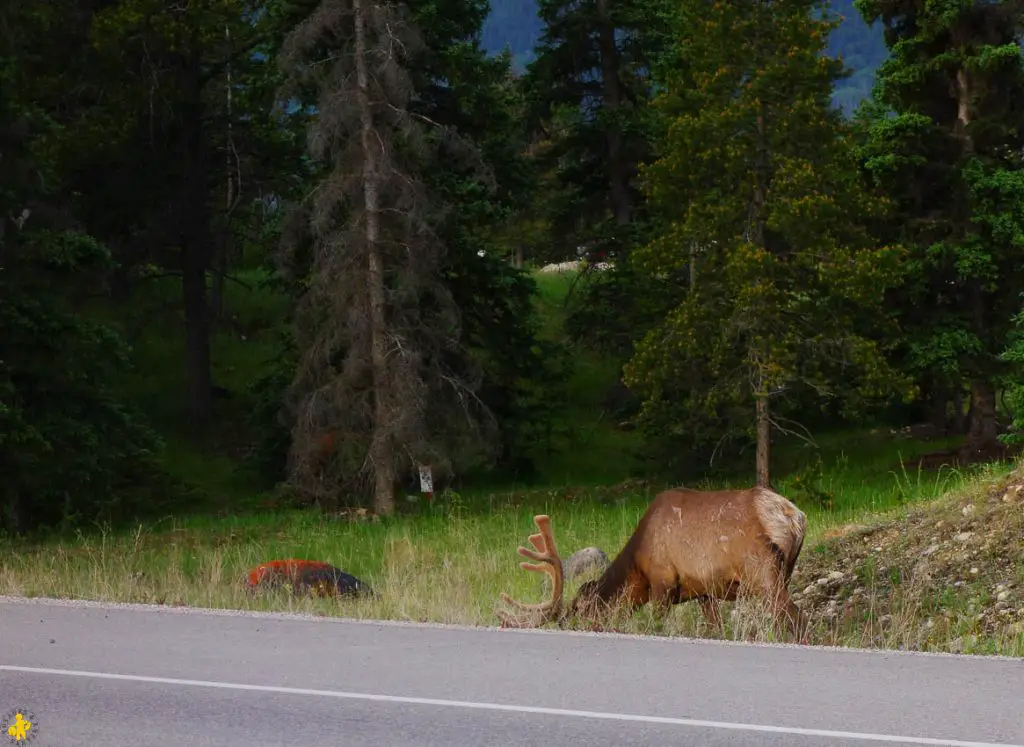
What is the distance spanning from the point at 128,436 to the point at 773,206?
44.3 feet

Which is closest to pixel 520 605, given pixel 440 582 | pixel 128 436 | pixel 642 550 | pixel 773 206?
pixel 642 550

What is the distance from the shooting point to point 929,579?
42.8 feet

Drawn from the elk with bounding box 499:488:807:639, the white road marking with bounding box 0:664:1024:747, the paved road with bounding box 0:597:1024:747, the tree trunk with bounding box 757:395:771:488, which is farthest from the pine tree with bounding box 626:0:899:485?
the white road marking with bounding box 0:664:1024:747

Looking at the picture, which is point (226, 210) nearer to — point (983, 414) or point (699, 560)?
point (983, 414)

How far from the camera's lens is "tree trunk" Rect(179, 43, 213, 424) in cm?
3916

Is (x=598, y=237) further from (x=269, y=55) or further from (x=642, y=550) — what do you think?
(x=642, y=550)

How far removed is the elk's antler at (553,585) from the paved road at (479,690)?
143mm

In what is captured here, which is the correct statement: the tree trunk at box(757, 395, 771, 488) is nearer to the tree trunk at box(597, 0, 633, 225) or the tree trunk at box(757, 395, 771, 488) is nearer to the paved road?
the paved road

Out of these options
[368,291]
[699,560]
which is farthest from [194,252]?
[699,560]

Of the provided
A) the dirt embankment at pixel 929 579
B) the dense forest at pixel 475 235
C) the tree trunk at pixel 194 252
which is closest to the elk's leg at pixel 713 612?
the dirt embankment at pixel 929 579

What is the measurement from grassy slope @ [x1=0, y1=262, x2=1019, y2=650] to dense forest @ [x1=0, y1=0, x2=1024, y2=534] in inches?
21.8

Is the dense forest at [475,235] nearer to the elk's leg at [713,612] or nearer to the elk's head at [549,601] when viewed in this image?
the elk's leg at [713,612]

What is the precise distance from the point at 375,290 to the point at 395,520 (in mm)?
4816

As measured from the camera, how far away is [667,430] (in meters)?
28.4
